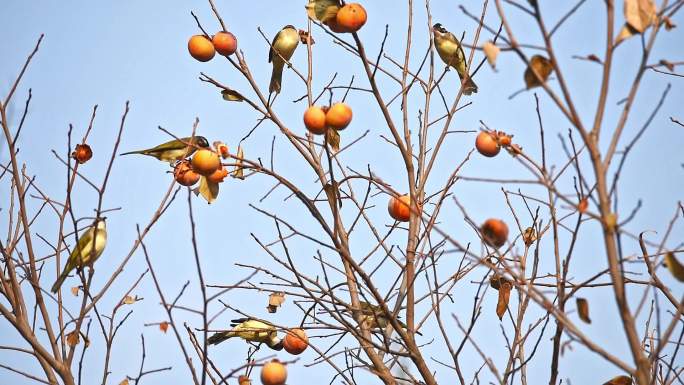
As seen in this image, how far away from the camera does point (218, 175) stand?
2.18m

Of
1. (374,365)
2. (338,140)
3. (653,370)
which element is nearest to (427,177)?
(338,140)

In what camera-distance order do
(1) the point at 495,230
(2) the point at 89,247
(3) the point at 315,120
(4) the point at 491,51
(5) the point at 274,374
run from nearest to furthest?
(4) the point at 491,51 → (1) the point at 495,230 → (5) the point at 274,374 → (3) the point at 315,120 → (2) the point at 89,247

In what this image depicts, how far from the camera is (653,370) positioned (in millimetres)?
2113

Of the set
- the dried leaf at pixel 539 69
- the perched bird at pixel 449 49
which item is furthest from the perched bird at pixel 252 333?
the dried leaf at pixel 539 69

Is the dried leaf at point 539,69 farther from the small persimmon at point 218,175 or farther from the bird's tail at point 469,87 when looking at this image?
the bird's tail at point 469,87

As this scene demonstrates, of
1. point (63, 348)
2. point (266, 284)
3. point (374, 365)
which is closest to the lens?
point (63, 348)

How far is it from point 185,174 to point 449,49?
3.28ft

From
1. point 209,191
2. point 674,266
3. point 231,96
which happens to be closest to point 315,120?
point 209,191

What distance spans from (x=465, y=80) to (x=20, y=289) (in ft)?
5.13

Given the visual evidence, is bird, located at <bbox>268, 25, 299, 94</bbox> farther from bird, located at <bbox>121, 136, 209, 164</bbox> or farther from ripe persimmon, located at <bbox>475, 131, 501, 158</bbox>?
ripe persimmon, located at <bbox>475, 131, 501, 158</bbox>

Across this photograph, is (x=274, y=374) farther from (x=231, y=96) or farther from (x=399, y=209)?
(x=231, y=96)

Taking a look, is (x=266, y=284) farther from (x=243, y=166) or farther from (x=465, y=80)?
(x=465, y=80)

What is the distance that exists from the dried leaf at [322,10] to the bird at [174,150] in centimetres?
50

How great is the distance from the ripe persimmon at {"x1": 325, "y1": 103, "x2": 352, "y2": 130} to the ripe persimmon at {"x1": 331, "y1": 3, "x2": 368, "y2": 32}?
0.29 m
